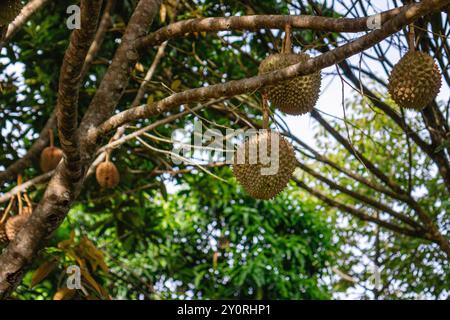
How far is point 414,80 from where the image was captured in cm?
171

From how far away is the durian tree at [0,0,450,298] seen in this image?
1777 mm

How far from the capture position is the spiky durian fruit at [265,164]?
1804mm

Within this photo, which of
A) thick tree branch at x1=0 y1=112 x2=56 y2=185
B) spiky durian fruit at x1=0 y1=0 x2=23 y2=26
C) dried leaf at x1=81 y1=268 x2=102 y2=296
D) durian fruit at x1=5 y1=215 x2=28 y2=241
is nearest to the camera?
spiky durian fruit at x1=0 y1=0 x2=23 y2=26

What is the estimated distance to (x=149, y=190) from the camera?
13.7 feet

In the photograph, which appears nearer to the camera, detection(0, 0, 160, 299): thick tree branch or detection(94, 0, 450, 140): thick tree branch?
detection(94, 0, 450, 140): thick tree branch

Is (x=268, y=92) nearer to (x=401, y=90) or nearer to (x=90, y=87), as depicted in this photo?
(x=401, y=90)

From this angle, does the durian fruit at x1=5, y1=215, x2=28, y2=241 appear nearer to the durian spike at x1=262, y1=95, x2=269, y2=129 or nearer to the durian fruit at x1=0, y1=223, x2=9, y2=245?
the durian fruit at x1=0, y1=223, x2=9, y2=245

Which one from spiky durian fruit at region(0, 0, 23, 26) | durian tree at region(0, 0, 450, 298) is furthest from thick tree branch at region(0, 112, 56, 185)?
spiky durian fruit at region(0, 0, 23, 26)

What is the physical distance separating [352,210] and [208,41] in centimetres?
145

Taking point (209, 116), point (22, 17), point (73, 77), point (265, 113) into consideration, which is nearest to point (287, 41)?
point (265, 113)

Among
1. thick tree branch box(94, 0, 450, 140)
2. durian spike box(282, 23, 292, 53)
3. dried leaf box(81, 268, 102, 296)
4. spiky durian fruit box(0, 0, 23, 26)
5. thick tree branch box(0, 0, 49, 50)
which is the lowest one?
dried leaf box(81, 268, 102, 296)

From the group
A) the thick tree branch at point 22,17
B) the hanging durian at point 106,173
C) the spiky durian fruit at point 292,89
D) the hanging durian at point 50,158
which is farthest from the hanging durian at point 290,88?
the hanging durian at point 50,158

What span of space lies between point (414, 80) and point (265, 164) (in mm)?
450

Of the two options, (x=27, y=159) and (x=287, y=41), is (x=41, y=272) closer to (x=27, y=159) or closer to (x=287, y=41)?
(x=27, y=159)
